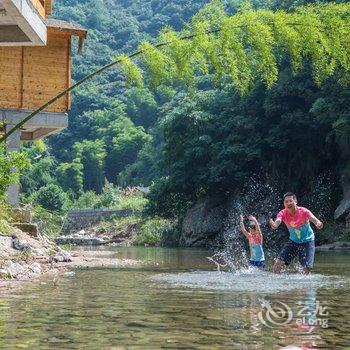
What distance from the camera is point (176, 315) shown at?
7430 millimetres

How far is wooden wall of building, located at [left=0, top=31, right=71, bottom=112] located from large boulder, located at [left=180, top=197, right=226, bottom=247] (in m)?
20.9

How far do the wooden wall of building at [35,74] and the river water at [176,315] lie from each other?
11200 mm

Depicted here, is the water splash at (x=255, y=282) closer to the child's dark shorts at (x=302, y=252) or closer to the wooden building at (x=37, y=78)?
the child's dark shorts at (x=302, y=252)

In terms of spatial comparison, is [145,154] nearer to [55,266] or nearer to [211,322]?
[55,266]

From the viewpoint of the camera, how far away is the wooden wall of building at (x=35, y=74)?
2169 cm

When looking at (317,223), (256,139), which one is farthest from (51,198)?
(317,223)

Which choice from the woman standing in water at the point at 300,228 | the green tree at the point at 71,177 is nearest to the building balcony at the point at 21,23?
the woman standing in water at the point at 300,228

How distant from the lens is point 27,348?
18.2ft

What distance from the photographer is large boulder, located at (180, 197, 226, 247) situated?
4269cm

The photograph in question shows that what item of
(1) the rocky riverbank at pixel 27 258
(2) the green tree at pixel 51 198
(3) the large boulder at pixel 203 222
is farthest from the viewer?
(2) the green tree at pixel 51 198

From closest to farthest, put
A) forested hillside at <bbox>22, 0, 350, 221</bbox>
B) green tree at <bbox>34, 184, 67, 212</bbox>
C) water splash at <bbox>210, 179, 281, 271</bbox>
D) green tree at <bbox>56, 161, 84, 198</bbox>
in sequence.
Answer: forested hillside at <bbox>22, 0, 350, 221</bbox> < water splash at <bbox>210, 179, 281, 271</bbox> < green tree at <bbox>34, 184, 67, 212</bbox> < green tree at <bbox>56, 161, 84, 198</bbox>

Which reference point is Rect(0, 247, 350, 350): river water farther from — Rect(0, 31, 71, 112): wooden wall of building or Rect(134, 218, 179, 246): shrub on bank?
Rect(134, 218, 179, 246): shrub on bank

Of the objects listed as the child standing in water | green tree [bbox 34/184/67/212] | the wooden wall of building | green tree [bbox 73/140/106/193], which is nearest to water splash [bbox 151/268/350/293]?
the child standing in water

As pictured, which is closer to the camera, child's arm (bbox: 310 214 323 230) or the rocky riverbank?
the rocky riverbank
